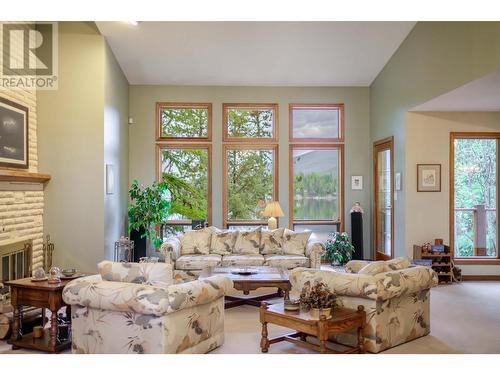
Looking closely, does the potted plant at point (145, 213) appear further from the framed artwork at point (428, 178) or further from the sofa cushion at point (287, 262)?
the framed artwork at point (428, 178)

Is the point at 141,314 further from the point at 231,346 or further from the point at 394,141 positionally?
the point at 394,141

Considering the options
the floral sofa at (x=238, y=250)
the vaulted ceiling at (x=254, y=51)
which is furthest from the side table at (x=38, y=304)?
the vaulted ceiling at (x=254, y=51)

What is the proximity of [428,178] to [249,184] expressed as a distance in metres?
3.25

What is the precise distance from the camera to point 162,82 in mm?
9344

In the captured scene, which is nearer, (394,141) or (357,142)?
(394,141)

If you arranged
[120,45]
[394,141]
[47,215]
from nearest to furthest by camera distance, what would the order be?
[47,215] < [120,45] < [394,141]

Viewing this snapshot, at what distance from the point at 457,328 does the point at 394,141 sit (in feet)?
12.9

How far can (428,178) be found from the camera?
7.86 m

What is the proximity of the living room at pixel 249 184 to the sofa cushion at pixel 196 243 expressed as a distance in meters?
0.03

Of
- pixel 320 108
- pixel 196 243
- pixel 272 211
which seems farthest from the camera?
pixel 320 108

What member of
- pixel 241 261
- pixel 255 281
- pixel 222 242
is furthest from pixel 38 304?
pixel 222 242

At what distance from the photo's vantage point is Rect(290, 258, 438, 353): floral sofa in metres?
4.26

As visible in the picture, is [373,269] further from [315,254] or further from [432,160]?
[432,160]
